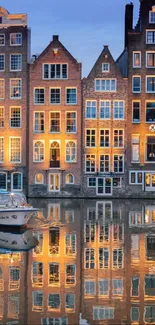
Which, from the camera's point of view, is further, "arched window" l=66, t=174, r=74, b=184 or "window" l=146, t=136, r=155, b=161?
"arched window" l=66, t=174, r=74, b=184

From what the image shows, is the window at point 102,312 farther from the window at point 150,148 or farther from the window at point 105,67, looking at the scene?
the window at point 105,67

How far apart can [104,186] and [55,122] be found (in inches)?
333

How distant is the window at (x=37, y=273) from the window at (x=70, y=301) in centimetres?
169

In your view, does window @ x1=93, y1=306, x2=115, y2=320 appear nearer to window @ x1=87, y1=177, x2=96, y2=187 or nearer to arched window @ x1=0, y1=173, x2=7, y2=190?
window @ x1=87, y1=177, x2=96, y2=187

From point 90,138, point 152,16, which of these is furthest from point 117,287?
point 152,16

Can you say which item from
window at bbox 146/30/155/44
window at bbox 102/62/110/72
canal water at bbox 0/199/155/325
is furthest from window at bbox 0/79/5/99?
canal water at bbox 0/199/155/325

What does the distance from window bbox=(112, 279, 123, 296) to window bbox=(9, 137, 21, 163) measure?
3943 cm

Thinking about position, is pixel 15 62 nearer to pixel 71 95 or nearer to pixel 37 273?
pixel 71 95

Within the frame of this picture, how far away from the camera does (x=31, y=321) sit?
1634 cm

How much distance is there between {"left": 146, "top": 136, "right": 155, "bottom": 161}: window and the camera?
58.8 metres

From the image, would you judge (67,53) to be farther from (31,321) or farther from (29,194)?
(31,321)

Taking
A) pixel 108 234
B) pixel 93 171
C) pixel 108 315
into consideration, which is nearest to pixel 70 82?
pixel 93 171

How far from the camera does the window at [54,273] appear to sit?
2058 centimetres

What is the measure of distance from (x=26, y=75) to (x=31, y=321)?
149 feet
